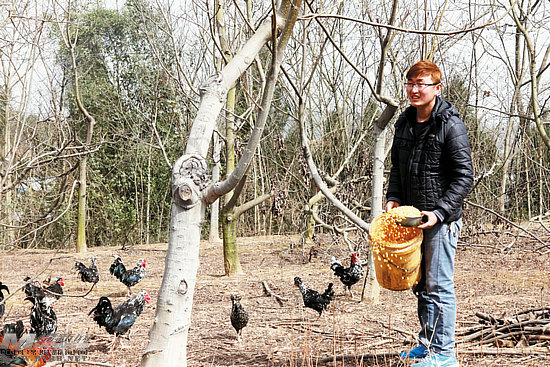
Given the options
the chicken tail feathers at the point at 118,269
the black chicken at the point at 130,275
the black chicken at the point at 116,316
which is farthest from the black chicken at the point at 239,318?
the chicken tail feathers at the point at 118,269

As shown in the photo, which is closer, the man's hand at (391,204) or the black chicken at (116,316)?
the man's hand at (391,204)

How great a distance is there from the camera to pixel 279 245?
12.1m

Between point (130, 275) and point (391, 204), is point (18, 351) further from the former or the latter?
point (130, 275)

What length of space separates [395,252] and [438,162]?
0.59 m

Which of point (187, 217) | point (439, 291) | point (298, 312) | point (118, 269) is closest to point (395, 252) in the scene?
point (439, 291)

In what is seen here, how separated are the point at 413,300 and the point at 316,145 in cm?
849

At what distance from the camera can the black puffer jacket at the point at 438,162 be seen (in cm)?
254

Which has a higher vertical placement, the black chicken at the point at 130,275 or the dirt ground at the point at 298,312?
the black chicken at the point at 130,275

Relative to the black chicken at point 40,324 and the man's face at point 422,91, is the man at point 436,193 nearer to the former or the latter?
the man's face at point 422,91

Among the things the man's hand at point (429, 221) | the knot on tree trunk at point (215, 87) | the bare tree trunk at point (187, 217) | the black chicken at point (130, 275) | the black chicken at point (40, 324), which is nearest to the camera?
the bare tree trunk at point (187, 217)

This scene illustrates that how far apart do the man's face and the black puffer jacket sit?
0.24 feet

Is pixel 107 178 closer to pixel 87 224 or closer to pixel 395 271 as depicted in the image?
→ pixel 87 224

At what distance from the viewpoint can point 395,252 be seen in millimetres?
2447

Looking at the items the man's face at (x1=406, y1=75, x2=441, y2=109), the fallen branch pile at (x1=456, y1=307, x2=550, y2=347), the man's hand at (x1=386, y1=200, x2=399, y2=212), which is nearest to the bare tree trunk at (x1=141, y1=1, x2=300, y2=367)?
the man's face at (x1=406, y1=75, x2=441, y2=109)
